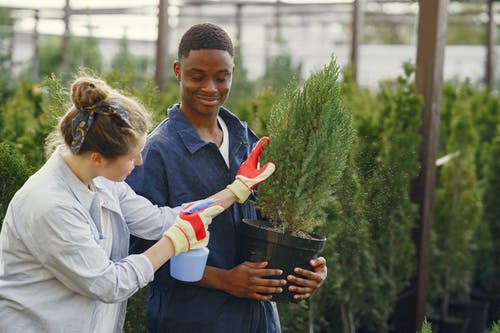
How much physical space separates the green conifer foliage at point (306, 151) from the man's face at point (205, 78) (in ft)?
0.72

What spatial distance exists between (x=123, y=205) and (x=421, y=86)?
2.90 m

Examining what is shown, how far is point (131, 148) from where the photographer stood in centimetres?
207

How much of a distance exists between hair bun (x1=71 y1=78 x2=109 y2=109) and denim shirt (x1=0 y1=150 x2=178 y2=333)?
6.8 inches

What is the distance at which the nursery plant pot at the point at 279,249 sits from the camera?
2.33 meters

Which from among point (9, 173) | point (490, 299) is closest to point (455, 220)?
point (490, 299)

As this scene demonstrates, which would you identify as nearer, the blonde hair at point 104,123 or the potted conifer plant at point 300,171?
the blonde hair at point 104,123

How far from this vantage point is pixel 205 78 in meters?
2.40

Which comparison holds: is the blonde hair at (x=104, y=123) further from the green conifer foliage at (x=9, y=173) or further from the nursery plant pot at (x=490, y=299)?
the nursery plant pot at (x=490, y=299)

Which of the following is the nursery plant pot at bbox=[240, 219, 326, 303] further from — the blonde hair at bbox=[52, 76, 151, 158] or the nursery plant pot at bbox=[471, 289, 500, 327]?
the nursery plant pot at bbox=[471, 289, 500, 327]

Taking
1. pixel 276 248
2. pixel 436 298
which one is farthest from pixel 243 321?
pixel 436 298

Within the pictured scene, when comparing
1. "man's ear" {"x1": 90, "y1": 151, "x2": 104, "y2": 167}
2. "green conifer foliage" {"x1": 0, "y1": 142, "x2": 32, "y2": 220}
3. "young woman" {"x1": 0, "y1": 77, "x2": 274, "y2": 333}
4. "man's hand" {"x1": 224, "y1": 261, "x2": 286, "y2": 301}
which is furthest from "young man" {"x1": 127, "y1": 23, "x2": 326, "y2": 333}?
"green conifer foliage" {"x1": 0, "y1": 142, "x2": 32, "y2": 220}

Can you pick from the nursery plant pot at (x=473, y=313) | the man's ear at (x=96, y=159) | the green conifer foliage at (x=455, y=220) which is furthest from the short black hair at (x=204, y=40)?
the nursery plant pot at (x=473, y=313)

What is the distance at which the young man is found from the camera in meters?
2.38

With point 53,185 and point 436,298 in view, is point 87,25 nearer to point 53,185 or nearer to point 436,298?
point 436,298
